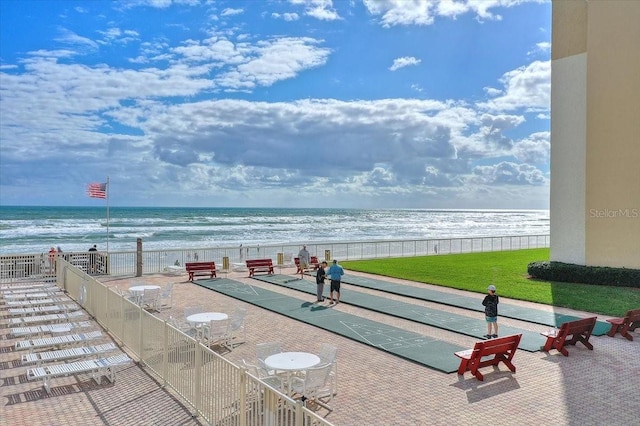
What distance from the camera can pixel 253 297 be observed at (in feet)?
61.2

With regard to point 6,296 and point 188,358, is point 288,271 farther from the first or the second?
point 188,358

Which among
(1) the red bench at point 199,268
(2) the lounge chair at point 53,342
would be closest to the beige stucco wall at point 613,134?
(1) the red bench at point 199,268

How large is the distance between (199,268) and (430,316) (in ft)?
39.9

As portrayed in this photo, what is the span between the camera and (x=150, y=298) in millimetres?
16891

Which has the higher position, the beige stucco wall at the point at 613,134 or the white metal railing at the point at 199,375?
the beige stucco wall at the point at 613,134

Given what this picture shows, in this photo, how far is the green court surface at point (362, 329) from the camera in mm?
11102

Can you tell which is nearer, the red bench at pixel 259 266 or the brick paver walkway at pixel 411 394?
the brick paver walkway at pixel 411 394

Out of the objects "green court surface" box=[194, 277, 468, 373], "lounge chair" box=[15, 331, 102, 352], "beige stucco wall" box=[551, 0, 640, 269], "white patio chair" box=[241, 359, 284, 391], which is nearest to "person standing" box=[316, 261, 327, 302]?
"green court surface" box=[194, 277, 468, 373]

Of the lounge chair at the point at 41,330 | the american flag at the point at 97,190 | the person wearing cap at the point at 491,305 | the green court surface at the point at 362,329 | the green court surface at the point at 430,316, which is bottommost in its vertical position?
the green court surface at the point at 430,316

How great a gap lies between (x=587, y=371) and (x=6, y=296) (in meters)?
16.9

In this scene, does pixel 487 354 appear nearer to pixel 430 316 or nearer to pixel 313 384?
pixel 313 384

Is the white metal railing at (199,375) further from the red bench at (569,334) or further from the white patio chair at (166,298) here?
the red bench at (569,334)

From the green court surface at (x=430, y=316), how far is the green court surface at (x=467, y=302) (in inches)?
43.7

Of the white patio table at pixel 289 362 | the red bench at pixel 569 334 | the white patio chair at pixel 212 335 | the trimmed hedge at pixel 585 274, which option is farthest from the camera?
the trimmed hedge at pixel 585 274
